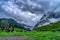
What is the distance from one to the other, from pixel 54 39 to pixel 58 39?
0.38 metres

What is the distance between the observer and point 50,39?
19.7 m

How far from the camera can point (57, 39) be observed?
63.2 feet

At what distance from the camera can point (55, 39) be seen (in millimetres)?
19016

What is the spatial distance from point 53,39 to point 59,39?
25.4 inches

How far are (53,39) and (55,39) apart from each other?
0.20 meters

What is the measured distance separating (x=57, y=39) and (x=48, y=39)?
87cm

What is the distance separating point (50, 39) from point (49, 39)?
18 centimetres

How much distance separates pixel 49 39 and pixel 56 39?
0.71 m

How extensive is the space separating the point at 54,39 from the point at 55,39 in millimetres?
96

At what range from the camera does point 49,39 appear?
19.6 metres

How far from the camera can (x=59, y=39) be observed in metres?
18.7

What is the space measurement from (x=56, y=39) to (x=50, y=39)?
680 mm

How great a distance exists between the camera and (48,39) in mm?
19391
